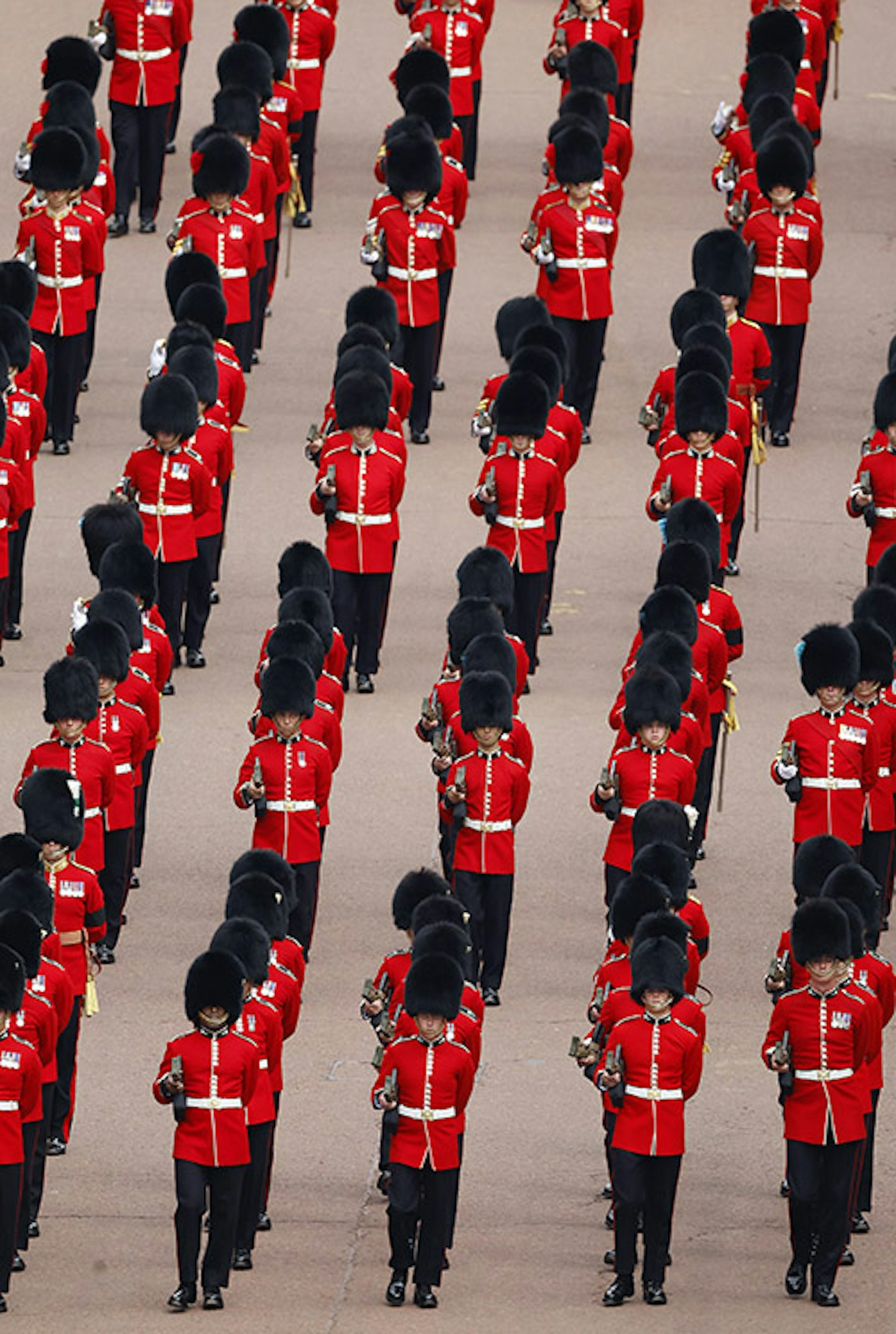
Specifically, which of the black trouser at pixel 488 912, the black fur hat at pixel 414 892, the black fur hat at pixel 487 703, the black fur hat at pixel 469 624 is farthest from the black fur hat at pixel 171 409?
the black fur hat at pixel 414 892

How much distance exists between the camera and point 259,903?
38.9ft

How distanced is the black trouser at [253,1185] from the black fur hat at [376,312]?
5.68 m

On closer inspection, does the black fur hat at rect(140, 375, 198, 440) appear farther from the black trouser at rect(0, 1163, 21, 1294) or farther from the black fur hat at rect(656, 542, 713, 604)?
the black trouser at rect(0, 1163, 21, 1294)

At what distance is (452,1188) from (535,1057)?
153 cm

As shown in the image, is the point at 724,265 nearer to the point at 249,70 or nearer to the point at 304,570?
the point at 249,70

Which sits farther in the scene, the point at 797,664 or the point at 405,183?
the point at 405,183

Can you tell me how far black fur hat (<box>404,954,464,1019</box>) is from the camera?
A: 11336 millimetres

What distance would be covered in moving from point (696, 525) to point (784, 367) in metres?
2.63

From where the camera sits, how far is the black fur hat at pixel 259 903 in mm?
11844

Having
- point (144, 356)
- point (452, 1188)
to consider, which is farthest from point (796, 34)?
point (452, 1188)

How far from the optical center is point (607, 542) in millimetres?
16578

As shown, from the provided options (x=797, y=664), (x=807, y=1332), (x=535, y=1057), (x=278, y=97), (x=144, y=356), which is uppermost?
(x=278, y=97)

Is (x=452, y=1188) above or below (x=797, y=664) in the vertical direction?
below

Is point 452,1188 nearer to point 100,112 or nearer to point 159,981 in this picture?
point 159,981
